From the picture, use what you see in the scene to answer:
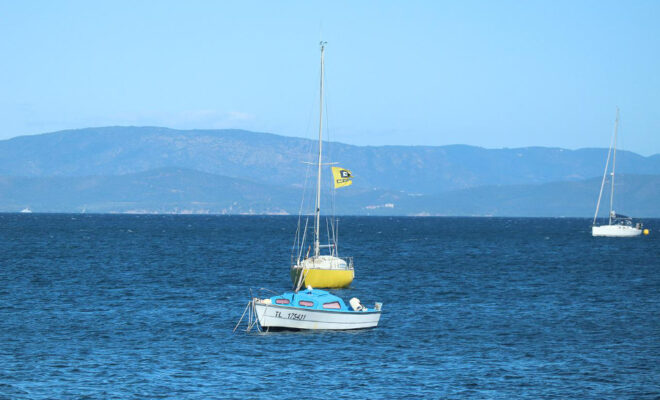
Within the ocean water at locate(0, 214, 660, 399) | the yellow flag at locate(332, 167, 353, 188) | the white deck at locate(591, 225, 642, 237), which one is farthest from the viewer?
the white deck at locate(591, 225, 642, 237)

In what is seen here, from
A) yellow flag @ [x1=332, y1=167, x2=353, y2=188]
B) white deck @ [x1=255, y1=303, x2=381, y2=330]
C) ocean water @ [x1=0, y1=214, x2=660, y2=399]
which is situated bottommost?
ocean water @ [x1=0, y1=214, x2=660, y2=399]

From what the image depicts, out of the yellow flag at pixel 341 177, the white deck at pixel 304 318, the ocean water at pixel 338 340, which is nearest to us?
the ocean water at pixel 338 340

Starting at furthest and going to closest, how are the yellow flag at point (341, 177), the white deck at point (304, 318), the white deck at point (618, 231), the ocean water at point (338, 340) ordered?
the white deck at point (618, 231) < the yellow flag at point (341, 177) < the white deck at point (304, 318) < the ocean water at point (338, 340)

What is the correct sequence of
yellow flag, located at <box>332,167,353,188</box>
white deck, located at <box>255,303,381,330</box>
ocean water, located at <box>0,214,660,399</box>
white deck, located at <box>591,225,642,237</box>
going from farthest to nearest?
white deck, located at <box>591,225,642,237</box> → yellow flag, located at <box>332,167,353,188</box> → white deck, located at <box>255,303,381,330</box> → ocean water, located at <box>0,214,660,399</box>

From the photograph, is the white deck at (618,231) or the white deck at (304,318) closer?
the white deck at (304,318)

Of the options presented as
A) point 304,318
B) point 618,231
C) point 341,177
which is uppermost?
point 341,177

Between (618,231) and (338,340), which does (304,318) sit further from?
(618,231)

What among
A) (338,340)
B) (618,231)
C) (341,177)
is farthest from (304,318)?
(618,231)

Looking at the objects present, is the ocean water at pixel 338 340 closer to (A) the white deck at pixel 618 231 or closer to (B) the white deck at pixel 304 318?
(B) the white deck at pixel 304 318

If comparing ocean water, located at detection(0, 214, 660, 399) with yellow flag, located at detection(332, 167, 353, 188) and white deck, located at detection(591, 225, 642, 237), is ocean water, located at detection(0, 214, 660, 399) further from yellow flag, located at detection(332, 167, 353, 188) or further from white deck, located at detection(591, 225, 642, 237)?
white deck, located at detection(591, 225, 642, 237)

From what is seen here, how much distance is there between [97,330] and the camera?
52.7 metres

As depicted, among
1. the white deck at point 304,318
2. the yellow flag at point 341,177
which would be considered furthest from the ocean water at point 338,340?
the yellow flag at point 341,177

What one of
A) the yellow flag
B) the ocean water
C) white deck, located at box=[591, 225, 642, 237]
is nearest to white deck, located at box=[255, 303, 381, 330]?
the ocean water

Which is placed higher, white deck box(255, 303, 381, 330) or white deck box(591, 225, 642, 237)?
white deck box(591, 225, 642, 237)
